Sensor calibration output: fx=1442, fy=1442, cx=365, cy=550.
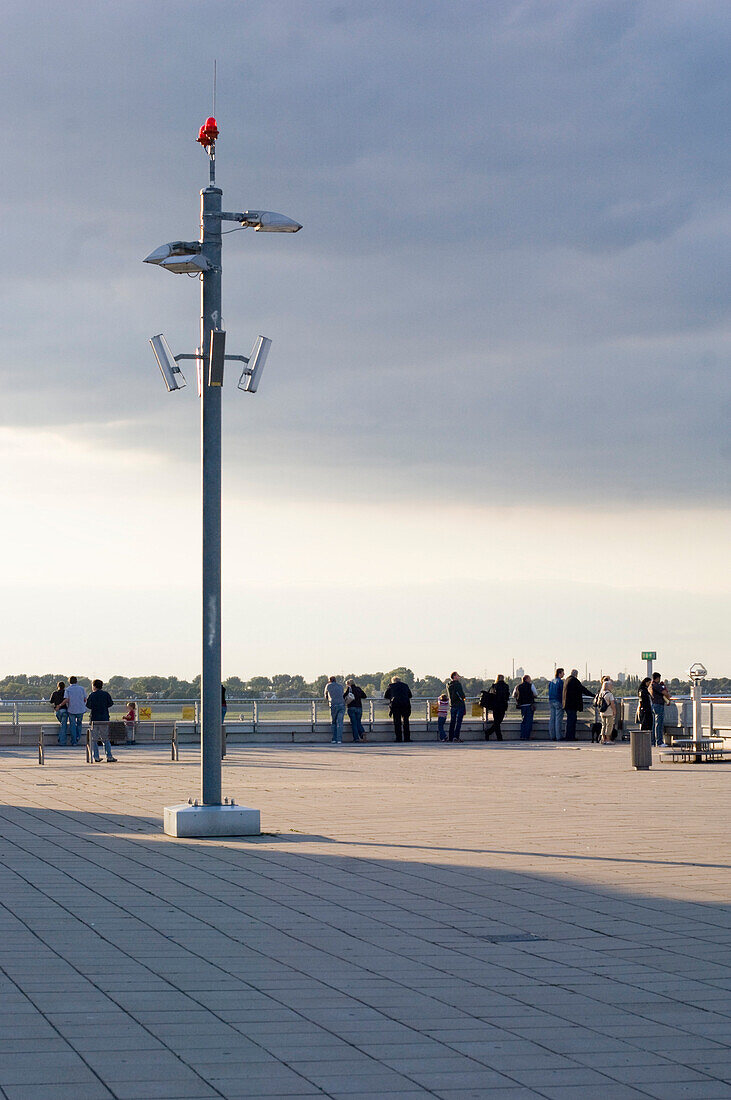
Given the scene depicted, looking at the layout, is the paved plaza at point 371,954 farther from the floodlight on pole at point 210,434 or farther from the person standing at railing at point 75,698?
the person standing at railing at point 75,698

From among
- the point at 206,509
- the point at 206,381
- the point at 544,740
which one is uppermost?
the point at 206,381

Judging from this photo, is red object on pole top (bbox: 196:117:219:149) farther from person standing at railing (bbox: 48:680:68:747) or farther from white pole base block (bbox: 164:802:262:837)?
person standing at railing (bbox: 48:680:68:747)

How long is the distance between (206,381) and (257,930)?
6757 millimetres

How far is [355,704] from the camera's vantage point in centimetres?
3672

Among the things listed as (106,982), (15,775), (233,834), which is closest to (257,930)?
(106,982)

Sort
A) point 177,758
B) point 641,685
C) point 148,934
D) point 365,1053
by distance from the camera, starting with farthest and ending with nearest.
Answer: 1. point 641,685
2. point 177,758
3. point 148,934
4. point 365,1053

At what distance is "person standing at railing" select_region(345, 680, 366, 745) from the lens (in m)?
36.6

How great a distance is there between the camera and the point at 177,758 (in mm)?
28672

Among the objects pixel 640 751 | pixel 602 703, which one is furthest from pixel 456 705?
pixel 640 751

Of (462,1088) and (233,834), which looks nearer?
(462,1088)

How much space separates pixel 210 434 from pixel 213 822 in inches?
151

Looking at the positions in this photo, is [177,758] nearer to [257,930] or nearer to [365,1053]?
[257,930]

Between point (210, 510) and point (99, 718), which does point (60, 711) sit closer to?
point (99, 718)

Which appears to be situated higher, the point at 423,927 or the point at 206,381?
the point at 206,381
